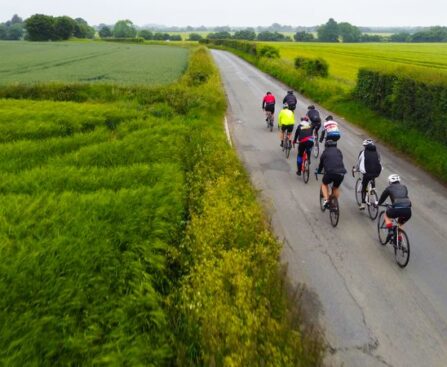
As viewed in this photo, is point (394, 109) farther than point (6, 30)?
No

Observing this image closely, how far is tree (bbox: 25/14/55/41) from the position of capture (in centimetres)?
11788

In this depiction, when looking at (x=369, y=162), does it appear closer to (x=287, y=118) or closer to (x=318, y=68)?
(x=287, y=118)

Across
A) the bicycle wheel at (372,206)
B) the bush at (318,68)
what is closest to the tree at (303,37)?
the bush at (318,68)

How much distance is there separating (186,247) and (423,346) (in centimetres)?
422

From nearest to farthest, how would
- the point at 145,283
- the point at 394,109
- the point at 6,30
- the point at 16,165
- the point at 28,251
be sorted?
the point at 145,283 → the point at 28,251 → the point at 16,165 → the point at 394,109 → the point at 6,30

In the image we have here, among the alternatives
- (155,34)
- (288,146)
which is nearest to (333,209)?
(288,146)

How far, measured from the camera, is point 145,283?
5.45m

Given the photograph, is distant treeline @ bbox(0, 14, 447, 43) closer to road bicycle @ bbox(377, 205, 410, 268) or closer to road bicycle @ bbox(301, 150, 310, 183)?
road bicycle @ bbox(301, 150, 310, 183)

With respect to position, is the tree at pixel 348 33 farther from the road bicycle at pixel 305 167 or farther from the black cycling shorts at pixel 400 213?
the black cycling shorts at pixel 400 213

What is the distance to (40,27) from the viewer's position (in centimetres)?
11894

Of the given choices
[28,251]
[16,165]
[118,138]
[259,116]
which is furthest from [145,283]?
[259,116]

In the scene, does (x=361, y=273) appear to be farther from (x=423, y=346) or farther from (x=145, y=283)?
(x=145, y=283)

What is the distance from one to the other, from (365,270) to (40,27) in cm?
13945

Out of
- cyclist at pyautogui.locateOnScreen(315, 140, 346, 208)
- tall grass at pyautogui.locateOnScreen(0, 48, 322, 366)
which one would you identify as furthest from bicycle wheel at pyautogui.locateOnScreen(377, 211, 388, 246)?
tall grass at pyautogui.locateOnScreen(0, 48, 322, 366)
